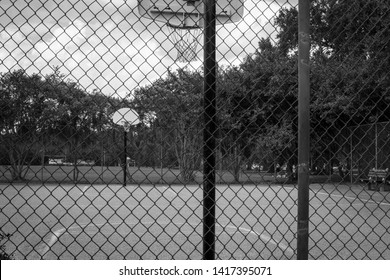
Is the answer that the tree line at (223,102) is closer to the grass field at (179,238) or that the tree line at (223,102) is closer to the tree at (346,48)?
the tree at (346,48)

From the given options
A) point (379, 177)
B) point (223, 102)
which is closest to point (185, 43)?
point (223, 102)

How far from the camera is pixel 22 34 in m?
2.52

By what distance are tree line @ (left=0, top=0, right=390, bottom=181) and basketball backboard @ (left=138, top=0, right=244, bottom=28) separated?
17.0 inches

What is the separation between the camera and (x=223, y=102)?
1034 centimetres

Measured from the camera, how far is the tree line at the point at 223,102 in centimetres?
484

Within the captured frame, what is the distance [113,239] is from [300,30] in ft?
12.7

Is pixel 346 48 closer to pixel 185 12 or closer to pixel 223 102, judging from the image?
pixel 223 102

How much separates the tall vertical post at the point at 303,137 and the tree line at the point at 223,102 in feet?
1.71

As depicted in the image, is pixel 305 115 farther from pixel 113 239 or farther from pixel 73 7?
pixel 113 239

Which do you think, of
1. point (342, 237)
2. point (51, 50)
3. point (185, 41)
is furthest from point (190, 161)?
point (51, 50)

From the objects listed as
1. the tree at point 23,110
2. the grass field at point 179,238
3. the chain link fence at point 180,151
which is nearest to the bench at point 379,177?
the chain link fence at point 180,151

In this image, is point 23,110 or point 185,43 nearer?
point 185,43

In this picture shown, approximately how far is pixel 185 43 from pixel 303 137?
4.83ft
